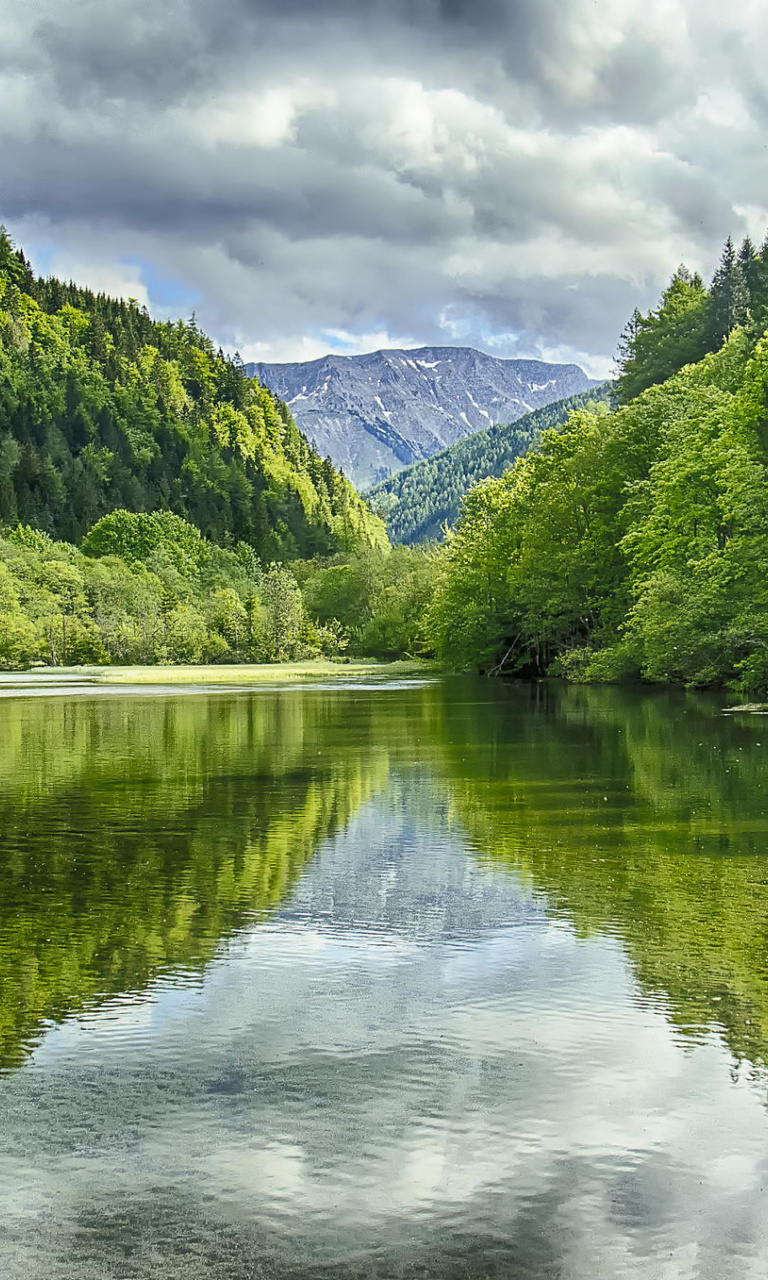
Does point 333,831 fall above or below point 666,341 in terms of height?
below

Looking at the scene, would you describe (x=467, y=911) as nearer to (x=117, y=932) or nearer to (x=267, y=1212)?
(x=117, y=932)

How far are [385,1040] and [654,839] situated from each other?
923 centimetres

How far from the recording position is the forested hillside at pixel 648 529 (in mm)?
49781

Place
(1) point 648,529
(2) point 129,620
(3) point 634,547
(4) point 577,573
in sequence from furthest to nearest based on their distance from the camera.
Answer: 1. (2) point 129,620
2. (4) point 577,573
3. (3) point 634,547
4. (1) point 648,529

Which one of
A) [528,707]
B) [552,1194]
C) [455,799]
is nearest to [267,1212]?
[552,1194]

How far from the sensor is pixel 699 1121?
24.0 feet

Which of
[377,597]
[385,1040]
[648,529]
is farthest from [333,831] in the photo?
[377,597]

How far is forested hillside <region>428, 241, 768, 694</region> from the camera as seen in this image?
1960 inches

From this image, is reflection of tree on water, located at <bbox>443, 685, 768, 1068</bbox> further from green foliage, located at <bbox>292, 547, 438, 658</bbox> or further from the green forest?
green foliage, located at <bbox>292, 547, 438, 658</bbox>

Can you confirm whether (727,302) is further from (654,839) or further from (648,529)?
(654,839)

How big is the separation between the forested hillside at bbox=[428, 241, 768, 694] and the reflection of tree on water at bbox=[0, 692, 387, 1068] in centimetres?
1964

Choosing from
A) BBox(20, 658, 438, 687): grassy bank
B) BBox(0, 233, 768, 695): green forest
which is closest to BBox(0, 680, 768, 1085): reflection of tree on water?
BBox(0, 233, 768, 695): green forest

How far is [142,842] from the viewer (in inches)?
690

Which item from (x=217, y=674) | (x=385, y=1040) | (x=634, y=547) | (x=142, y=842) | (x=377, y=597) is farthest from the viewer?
(x=377, y=597)
